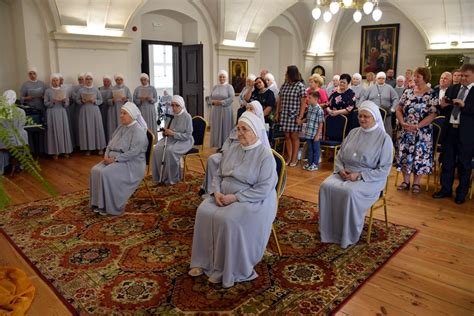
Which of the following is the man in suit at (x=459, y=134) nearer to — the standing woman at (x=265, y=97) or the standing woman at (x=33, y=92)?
the standing woman at (x=265, y=97)

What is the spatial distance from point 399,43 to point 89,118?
10763 millimetres

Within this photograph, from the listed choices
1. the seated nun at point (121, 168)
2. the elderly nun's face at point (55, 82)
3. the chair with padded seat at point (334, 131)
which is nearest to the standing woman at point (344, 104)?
the chair with padded seat at point (334, 131)

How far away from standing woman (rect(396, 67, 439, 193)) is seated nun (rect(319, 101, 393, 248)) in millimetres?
1513

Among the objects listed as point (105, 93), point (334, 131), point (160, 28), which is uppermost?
point (160, 28)

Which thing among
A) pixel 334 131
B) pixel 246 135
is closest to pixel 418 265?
pixel 246 135

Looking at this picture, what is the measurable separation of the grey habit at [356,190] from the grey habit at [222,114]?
4601 mm

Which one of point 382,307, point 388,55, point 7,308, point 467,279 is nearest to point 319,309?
point 382,307

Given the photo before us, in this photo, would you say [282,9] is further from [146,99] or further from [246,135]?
[246,135]

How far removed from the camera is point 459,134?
16.3 feet

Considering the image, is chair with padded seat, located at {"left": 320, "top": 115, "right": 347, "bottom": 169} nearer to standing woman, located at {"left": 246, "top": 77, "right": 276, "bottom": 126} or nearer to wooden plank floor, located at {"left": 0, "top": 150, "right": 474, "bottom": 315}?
standing woman, located at {"left": 246, "top": 77, "right": 276, "bottom": 126}

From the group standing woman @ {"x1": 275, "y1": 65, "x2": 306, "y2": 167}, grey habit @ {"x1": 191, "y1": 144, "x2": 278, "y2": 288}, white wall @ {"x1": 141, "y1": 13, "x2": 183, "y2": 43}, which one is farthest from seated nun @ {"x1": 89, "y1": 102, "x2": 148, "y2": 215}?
white wall @ {"x1": 141, "y1": 13, "x2": 183, "y2": 43}

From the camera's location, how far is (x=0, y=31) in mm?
8156

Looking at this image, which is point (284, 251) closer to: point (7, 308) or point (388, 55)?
point (7, 308)

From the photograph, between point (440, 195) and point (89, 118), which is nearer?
point (440, 195)
